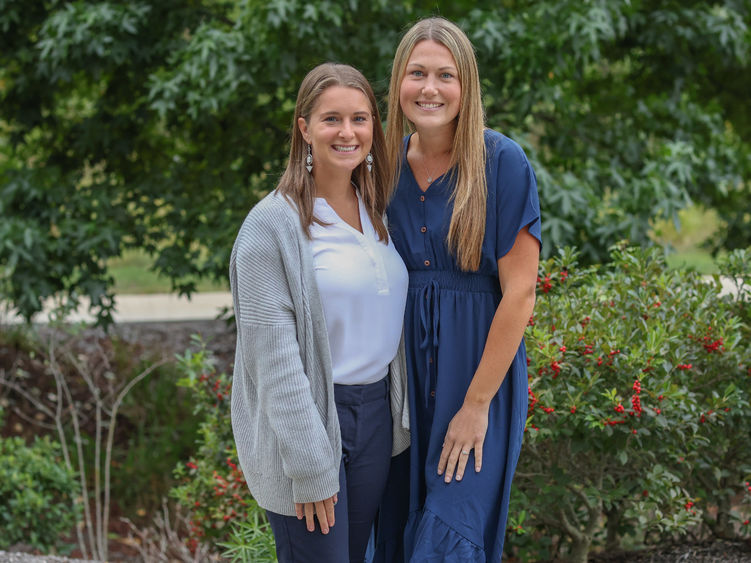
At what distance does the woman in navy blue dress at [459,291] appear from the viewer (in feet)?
7.43

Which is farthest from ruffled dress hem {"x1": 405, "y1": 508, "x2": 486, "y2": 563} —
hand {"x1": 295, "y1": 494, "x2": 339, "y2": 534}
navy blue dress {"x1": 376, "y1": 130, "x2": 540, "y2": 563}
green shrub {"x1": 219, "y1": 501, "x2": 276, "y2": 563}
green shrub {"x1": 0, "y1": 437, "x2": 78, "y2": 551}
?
green shrub {"x1": 0, "y1": 437, "x2": 78, "y2": 551}

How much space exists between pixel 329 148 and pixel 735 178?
437 cm

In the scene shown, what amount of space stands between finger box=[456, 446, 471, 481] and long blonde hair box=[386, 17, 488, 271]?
48 cm

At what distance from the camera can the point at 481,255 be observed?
230cm

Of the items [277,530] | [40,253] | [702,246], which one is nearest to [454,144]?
[277,530]

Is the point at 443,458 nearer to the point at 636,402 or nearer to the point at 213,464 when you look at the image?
the point at 636,402

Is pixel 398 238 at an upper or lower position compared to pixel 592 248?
upper

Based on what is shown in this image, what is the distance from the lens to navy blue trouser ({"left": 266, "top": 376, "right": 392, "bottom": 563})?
7.23 ft

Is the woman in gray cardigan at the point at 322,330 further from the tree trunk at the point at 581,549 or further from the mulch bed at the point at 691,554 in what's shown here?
the mulch bed at the point at 691,554

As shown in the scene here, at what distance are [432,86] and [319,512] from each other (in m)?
1.11

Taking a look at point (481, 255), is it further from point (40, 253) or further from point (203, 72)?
point (40, 253)

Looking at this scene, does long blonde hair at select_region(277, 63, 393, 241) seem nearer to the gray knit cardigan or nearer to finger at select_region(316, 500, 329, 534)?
the gray knit cardigan

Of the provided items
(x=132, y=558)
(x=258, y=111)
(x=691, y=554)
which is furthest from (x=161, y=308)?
(x=691, y=554)

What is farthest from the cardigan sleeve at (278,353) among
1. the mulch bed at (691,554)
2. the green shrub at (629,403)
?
the mulch bed at (691,554)
